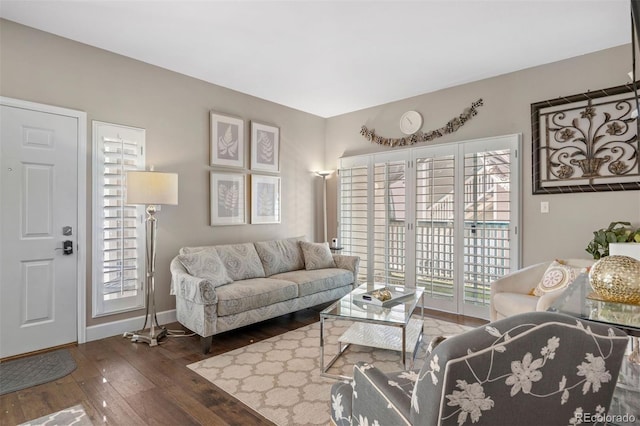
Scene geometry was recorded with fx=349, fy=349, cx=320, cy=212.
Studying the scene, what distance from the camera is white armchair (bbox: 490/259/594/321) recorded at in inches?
117

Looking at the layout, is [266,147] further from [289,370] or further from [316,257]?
[289,370]

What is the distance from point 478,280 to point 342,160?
8.55 ft

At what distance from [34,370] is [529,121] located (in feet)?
16.6

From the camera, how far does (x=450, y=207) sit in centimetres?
427

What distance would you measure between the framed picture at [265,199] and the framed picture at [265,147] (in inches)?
6.3

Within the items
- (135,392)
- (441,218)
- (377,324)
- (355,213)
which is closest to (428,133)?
(441,218)

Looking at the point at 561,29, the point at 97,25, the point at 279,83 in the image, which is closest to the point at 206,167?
the point at 279,83

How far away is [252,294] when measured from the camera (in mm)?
3322

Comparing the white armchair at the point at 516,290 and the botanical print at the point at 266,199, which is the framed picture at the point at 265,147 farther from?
the white armchair at the point at 516,290

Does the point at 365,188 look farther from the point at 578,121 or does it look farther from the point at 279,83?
the point at 578,121

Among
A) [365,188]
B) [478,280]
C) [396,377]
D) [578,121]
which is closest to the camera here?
[396,377]

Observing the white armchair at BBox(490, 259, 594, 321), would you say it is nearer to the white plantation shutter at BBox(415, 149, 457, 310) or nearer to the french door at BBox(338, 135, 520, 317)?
the french door at BBox(338, 135, 520, 317)

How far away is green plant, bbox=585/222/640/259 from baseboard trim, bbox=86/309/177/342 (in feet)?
14.1

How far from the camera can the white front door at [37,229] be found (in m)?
2.86
